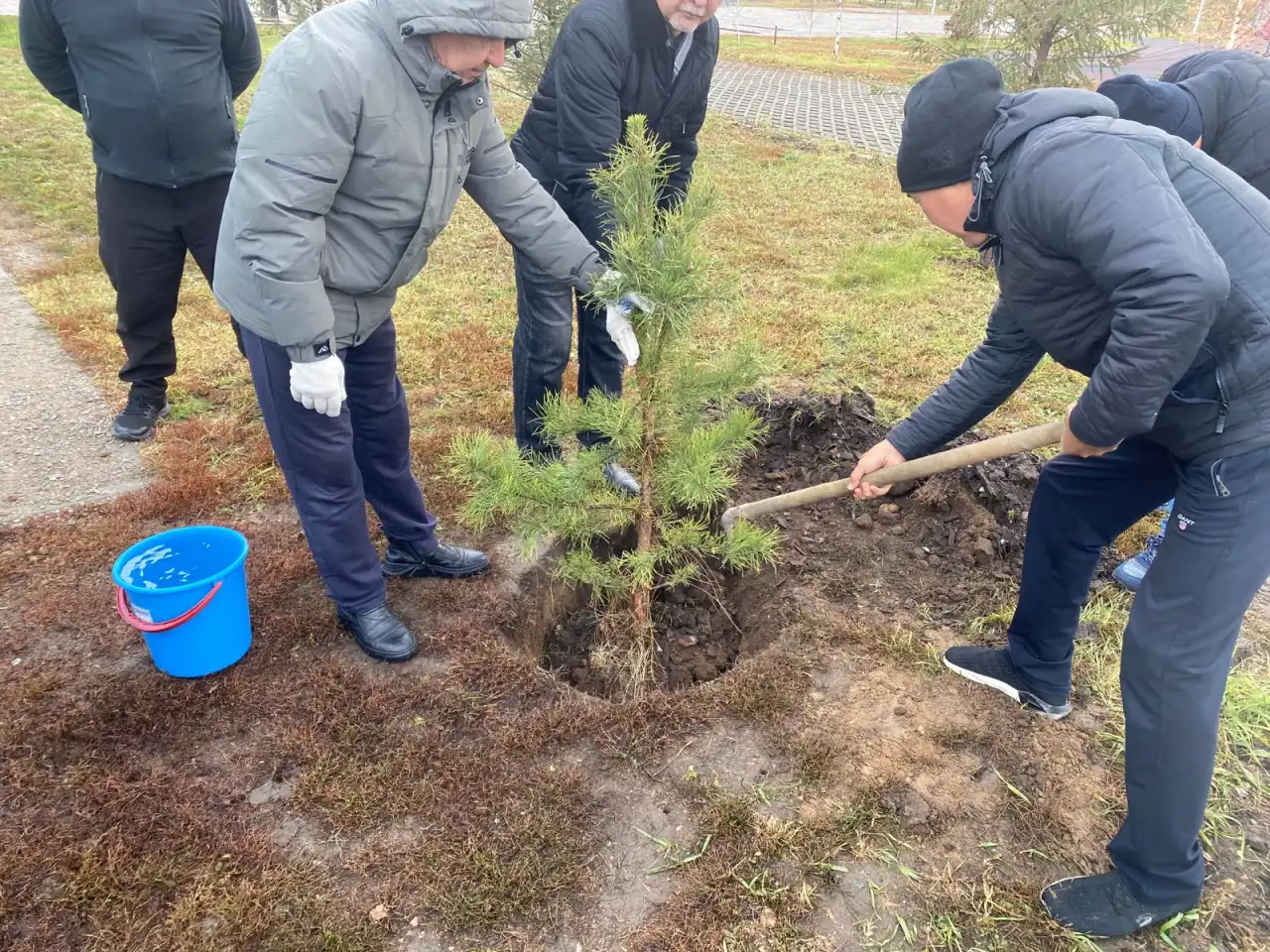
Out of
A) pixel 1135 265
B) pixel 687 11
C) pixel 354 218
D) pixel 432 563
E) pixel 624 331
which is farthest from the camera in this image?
pixel 432 563

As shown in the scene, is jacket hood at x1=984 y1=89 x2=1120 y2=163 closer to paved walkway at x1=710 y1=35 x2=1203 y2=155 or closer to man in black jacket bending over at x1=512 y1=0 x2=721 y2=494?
man in black jacket bending over at x1=512 y1=0 x2=721 y2=494

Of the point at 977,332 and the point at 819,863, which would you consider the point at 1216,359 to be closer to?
the point at 819,863

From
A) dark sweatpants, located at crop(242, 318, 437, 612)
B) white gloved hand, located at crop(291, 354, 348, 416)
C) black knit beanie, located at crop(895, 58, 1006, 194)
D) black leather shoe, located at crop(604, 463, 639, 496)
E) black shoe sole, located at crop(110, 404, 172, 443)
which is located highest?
black knit beanie, located at crop(895, 58, 1006, 194)

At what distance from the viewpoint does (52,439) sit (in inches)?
162

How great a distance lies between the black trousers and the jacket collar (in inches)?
79.5

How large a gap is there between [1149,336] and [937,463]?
82cm

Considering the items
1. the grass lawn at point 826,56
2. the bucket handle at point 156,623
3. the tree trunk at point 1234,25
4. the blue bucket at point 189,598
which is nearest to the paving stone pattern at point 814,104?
the grass lawn at point 826,56

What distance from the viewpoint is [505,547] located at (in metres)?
3.42

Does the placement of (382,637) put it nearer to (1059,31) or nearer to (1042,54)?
(1042,54)

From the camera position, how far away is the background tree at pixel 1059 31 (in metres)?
6.88

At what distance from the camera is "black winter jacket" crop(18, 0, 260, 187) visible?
347 centimetres

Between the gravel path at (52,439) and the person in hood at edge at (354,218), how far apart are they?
68.2 inches

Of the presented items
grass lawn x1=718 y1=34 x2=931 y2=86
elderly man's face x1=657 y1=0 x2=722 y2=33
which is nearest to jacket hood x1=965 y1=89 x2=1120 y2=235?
elderly man's face x1=657 y1=0 x2=722 y2=33

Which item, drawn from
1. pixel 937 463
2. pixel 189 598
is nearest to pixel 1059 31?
pixel 937 463
